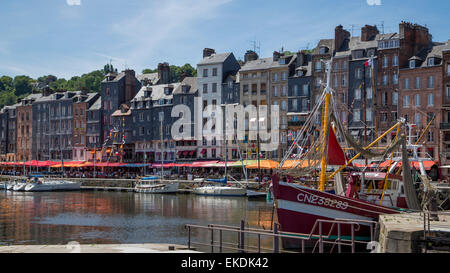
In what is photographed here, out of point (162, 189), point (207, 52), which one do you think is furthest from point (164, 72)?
point (162, 189)

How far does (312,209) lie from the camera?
89.1 feet

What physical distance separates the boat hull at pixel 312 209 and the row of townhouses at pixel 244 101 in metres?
20.6

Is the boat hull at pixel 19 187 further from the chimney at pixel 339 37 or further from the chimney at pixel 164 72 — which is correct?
the chimney at pixel 339 37

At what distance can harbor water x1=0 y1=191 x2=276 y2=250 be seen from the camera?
113 ft

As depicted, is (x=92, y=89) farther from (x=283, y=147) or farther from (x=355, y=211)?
(x=355, y=211)

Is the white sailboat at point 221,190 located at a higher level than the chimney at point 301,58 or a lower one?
lower

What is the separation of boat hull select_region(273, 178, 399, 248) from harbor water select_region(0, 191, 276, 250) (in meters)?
1.16

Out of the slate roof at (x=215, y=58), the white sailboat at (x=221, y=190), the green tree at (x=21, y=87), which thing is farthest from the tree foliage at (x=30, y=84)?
the white sailboat at (x=221, y=190)

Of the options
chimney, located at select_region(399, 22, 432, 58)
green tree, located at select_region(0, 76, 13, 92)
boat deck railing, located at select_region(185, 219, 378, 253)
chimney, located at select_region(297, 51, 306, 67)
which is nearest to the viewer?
boat deck railing, located at select_region(185, 219, 378, 253)

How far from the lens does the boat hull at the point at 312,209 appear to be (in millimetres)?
27062

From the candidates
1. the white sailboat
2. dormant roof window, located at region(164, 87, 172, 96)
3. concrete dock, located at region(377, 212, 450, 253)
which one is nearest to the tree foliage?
dormant roof window, located at region(164, 87, 172, 96)

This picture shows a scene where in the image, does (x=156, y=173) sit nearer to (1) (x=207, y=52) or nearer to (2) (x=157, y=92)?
(2) (x=157, y=92)

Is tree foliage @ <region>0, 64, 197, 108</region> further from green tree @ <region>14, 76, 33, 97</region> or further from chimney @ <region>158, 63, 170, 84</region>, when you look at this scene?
chimney @ <region>158, 63, 170, 84</region>

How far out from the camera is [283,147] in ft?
256
